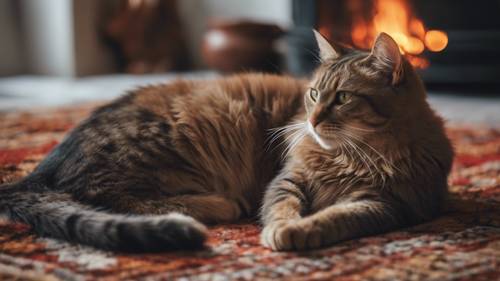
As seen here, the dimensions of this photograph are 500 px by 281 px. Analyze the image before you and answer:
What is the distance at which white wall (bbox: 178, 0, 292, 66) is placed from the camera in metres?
4.75

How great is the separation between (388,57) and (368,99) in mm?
115

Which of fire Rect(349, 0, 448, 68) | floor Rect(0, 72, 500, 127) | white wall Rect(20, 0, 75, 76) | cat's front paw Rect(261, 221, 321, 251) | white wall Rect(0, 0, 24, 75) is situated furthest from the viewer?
white wall Rect(0, 0, 24, 75)

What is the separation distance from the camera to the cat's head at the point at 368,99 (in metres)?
1.50

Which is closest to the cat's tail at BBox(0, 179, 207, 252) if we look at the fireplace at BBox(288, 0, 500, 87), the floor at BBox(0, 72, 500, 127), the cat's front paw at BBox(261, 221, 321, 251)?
the cat's front paw at BBox(261, 221, 321, 251)

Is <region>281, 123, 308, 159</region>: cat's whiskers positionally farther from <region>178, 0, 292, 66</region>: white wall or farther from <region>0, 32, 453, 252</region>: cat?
<region>178, 0, 292, 66</region>: white wall

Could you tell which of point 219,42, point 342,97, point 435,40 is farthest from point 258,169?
point 219,42

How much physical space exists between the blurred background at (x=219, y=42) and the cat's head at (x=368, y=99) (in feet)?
5.49

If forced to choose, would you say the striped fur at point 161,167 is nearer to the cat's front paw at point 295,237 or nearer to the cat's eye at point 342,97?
the cat's front paw at point 295,237

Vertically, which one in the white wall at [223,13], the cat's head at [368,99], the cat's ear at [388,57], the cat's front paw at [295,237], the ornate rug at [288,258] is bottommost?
the ornate rug at [288,258]

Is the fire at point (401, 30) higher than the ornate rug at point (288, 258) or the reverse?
higher

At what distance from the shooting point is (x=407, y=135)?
155 cm

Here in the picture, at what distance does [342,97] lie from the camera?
152 centimetres

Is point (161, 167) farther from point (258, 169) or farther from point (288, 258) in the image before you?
point (288, 258)

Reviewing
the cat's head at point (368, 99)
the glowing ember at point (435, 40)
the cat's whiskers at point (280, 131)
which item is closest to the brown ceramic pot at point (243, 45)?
the glowing ember at point (435, 40)
